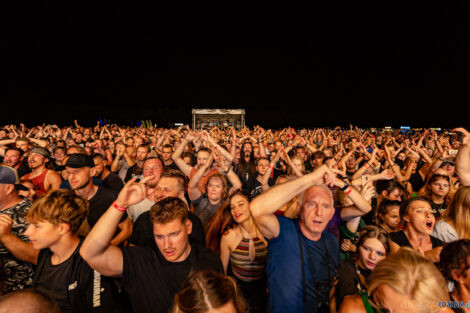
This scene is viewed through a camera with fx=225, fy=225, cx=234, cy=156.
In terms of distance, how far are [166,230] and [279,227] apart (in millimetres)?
898

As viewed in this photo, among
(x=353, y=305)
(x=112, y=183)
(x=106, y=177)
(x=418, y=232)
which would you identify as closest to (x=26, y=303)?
(x=353, y=305)

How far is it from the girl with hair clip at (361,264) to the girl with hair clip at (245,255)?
745 mm

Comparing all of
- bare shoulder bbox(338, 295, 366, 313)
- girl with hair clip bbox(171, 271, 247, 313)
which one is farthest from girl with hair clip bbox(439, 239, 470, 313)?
girl with hair clip bbox(171, 271, 247, 313)

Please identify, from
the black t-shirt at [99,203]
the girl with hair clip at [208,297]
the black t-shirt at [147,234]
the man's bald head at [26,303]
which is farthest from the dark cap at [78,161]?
the girl with hair clip at [208,297]

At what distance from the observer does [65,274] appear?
1655 millimetres

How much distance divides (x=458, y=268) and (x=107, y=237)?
258 centimetres

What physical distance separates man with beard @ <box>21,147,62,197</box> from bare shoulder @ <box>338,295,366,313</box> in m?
4.39

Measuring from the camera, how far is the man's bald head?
3.33 ft

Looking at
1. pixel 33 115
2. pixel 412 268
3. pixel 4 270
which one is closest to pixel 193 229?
pixel 4 270

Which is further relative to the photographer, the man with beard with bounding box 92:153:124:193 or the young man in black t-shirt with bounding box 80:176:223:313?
the man with beard with bounding box 92:153:124:193

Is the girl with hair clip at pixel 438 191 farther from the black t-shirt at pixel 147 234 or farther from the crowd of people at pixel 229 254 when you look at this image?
the black t-shirt at pixel 147 234

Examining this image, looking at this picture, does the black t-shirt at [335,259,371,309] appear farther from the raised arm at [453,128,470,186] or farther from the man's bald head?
the raised arm at [453,128,470,186]

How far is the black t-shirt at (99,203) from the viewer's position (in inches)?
107

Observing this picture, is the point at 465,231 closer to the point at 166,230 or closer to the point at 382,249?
the point at 382,249
